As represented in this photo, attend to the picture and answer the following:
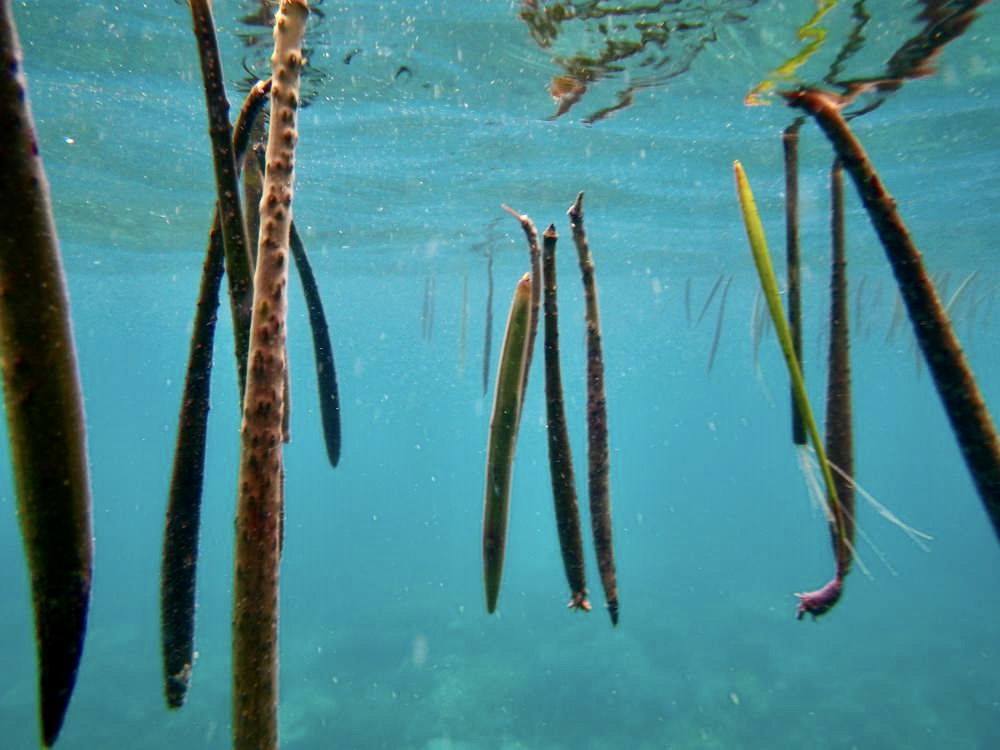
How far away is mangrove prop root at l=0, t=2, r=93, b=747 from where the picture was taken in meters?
0.94

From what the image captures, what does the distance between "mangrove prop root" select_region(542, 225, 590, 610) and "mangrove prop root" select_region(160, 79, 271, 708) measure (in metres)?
0.98

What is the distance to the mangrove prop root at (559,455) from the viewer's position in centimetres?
205

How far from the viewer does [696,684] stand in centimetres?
1916

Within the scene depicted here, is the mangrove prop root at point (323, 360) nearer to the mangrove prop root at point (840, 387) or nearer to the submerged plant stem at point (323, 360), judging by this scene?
the submerged plant stem at point (323, 360)

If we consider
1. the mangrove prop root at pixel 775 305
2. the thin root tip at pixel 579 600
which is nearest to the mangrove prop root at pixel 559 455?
the thin root tip at pixel 579 600

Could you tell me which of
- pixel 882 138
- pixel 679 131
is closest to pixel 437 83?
pixel 679 131

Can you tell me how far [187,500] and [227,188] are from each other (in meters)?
0.88

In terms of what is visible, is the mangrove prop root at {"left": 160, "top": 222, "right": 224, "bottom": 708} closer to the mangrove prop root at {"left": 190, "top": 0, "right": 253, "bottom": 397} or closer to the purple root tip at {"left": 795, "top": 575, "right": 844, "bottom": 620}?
the mangrove prop root at {"left": 190, "top": 0, "right": 253, "bottom": 397}

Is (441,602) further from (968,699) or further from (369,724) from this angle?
(968,699)

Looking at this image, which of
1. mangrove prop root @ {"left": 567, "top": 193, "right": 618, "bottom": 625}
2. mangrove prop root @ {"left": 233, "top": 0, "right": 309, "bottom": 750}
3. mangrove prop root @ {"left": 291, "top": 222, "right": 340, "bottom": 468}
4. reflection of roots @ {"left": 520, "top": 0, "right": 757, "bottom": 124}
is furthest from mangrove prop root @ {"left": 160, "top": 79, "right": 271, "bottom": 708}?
reflection of roots @ {"left": 520, "top": 0, "right": 757, "bottom": 124}

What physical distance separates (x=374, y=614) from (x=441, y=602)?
306 cm

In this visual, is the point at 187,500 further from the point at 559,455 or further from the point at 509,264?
the point at 509,264

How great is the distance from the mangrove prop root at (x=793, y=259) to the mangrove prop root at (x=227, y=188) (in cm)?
182

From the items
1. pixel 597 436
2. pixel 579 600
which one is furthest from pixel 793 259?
pixel 579 600
